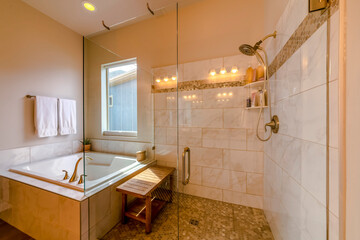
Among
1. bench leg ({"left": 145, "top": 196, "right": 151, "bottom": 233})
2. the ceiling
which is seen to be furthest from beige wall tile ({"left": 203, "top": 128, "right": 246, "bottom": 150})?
the ceiling

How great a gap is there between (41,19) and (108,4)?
3.82ft

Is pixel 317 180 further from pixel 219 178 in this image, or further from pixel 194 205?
pixel 194 205

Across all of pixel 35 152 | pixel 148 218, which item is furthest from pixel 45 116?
pixel 148 218

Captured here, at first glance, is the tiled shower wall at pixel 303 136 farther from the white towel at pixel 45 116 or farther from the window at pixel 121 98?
the white towel at pixel 45 116

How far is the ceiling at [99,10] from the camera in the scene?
173 cm

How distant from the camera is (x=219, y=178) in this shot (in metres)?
1.72

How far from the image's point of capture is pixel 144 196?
128 cm

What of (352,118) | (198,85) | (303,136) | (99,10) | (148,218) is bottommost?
(148,218)

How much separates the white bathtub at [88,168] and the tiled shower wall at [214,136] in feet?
1.67

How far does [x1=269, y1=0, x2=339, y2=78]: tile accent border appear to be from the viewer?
0.59 meters

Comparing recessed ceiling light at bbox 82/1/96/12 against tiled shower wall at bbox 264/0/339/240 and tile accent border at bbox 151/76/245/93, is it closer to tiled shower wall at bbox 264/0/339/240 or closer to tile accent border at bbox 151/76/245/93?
tile accent border at bbox 151/76/245/93

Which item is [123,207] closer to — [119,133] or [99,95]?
[119,133]

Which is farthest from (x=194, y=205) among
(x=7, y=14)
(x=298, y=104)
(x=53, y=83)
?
(x=7, y=14)

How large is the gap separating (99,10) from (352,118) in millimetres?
2802
